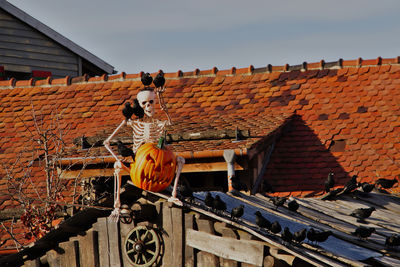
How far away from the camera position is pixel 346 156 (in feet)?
48.4

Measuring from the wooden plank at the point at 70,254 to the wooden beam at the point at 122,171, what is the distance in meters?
3.71

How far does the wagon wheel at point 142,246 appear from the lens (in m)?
8.56

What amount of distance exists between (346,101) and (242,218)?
7841mm

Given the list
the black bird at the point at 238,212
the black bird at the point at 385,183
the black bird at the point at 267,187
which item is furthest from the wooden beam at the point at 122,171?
the black bird at the point at 238,212

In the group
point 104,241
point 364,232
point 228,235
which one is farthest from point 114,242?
point 364,232

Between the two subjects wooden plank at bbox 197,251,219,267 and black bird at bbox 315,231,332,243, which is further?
wooden plank at bbox 197,251,219,267

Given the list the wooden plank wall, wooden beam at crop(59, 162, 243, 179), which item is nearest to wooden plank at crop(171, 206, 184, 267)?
the wooden plank wall

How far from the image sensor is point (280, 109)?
15852 millimetres

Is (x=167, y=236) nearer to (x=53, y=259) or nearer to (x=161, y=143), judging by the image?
(x=161, y=143)

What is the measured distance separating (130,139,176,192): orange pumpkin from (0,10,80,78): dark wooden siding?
1330 centimetres

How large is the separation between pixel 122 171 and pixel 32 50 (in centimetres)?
939

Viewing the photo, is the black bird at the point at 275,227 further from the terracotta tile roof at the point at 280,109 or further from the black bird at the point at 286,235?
the terracotta tile roof at the point at 280,109

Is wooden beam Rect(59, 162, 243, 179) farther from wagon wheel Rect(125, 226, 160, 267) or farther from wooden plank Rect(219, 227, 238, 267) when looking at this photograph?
wooden plank Rect(219, 227, 238, 267)

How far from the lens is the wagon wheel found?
8.56m
